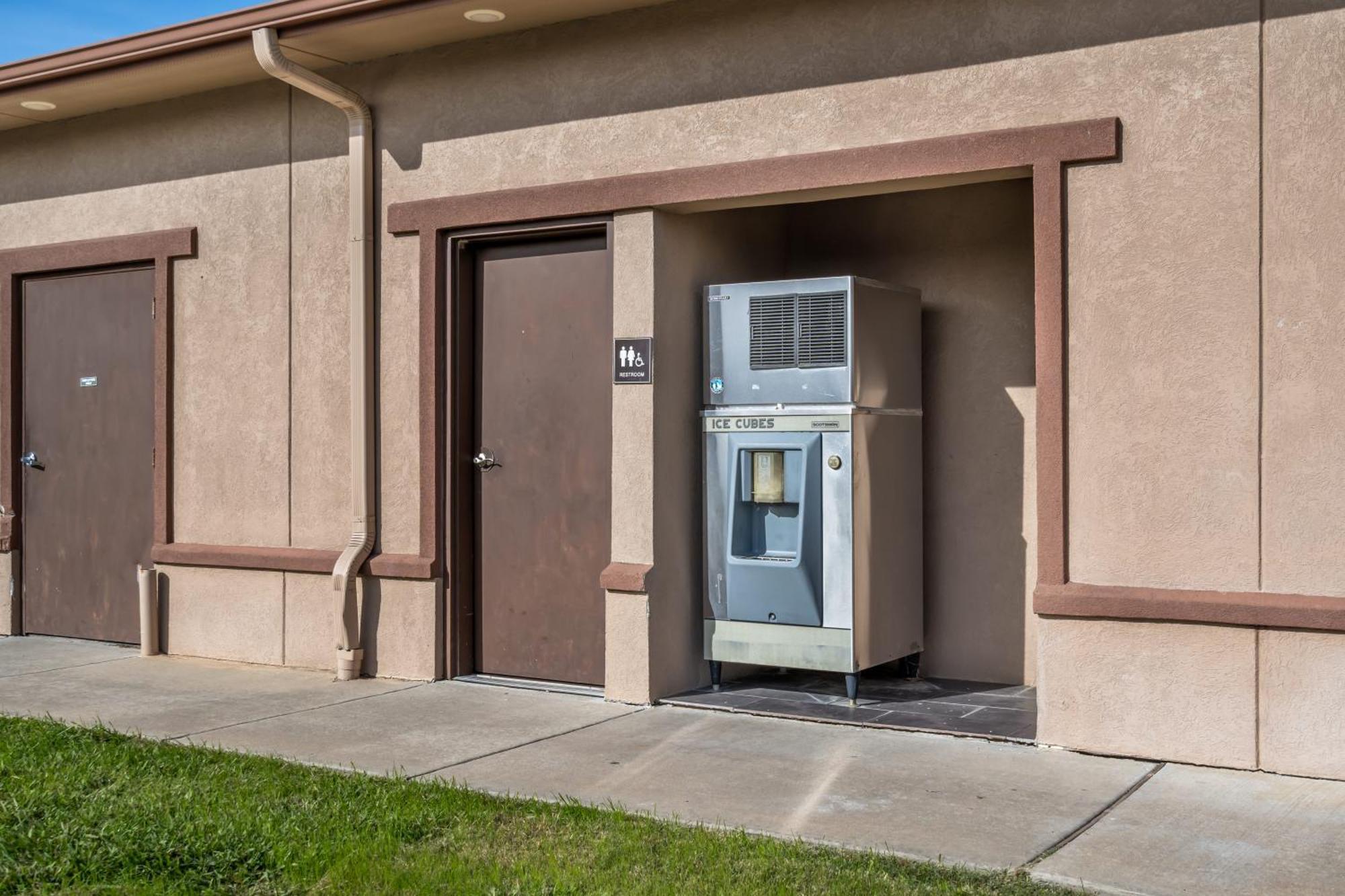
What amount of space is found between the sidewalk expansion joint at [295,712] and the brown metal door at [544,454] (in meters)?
0.54

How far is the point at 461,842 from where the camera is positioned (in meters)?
4.69

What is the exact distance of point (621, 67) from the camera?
24.1 ft

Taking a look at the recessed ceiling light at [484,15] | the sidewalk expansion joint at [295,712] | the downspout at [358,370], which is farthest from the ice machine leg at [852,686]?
the recessed ceiling light at [484,15]

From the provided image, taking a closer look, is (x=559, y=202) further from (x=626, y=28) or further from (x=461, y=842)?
(x=461, y=842)

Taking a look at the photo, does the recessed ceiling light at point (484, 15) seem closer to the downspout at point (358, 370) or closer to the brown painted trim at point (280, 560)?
the downspout at point (358, 370)

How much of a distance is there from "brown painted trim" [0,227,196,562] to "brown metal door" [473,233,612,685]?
2.37m

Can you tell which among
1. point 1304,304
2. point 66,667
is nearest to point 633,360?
point 1304,304

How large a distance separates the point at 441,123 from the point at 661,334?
76.4 inches

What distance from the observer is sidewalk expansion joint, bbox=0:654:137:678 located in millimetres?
8203

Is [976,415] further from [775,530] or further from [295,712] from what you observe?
[295,712]

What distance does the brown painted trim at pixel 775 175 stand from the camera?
6137 millimetres

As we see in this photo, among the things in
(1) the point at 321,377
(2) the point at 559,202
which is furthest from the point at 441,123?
(1) the point at 321,377

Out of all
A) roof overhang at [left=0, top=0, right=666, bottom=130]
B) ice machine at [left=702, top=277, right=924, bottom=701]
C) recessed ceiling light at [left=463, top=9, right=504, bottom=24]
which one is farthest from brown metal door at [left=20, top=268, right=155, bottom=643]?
ice machine at [left=702, top=277, right=924, bottom=701]

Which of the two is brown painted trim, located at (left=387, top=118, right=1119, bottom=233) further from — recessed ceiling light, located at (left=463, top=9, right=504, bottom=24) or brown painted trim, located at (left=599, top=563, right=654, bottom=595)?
brown painted trim, located at (left=599, top=563, right=654, bottom=595)
